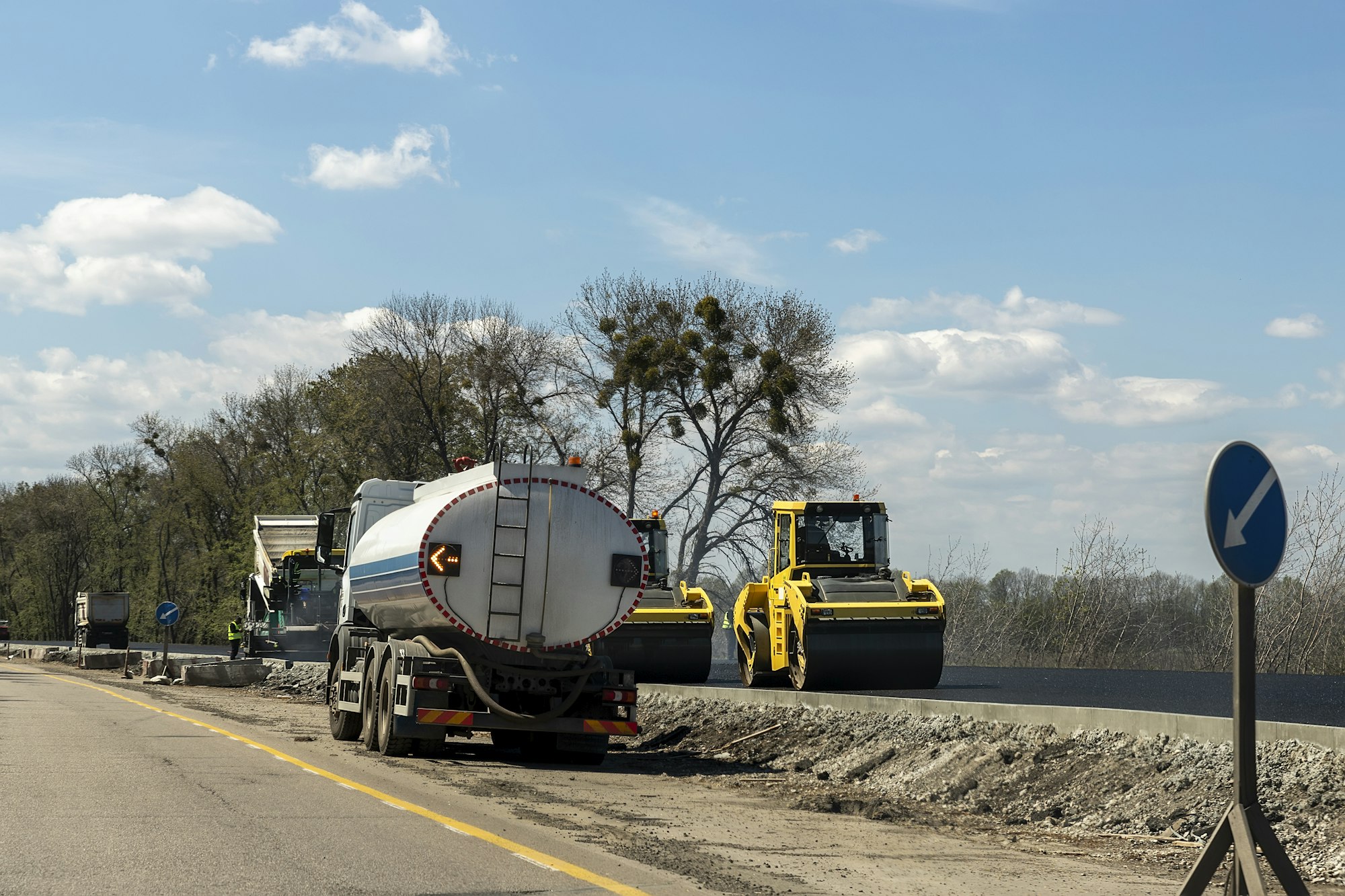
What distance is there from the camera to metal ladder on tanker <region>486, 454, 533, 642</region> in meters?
15.7

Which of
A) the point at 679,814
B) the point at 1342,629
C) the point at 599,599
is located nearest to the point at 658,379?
the point at 1342,629

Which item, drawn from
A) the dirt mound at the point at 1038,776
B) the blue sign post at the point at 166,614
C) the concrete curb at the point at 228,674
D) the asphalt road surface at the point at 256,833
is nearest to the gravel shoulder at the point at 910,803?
the dirt mound at the point at 1038,776

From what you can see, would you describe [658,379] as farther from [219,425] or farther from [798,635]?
[219,425]

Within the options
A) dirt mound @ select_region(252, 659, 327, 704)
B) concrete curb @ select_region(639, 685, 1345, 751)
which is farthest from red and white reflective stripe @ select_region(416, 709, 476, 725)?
dirt mound @ select_region(252, 659, 327, 704)

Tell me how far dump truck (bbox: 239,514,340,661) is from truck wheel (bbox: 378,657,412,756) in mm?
24275

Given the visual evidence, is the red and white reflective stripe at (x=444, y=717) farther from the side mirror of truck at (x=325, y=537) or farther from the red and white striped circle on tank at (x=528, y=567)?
the side mirror of truck at (x=325, y=537)

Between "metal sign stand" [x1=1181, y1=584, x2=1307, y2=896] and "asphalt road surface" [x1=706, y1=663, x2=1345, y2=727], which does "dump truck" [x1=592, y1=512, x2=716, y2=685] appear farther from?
"metal sign stand" [x1=1181, y1=584, x2=1307, y2=896]

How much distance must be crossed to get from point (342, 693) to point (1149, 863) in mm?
12801

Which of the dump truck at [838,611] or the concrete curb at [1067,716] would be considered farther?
the dump truck at [838,611]

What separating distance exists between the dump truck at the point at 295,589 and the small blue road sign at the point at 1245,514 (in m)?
36.4

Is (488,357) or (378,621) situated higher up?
(488,357)

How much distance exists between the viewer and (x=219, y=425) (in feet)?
278

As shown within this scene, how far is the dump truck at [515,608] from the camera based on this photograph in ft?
51.4

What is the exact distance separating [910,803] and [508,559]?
5215 millimetres
